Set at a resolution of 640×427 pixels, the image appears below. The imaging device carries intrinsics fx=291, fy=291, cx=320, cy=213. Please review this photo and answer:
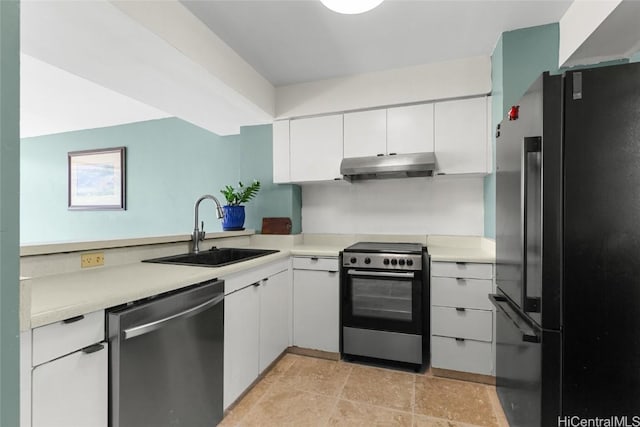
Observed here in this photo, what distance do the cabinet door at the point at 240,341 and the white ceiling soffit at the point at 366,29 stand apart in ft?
5.88

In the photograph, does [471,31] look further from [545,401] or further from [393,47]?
[545,401]

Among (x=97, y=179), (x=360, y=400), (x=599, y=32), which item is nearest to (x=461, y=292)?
(x=360, y=400)

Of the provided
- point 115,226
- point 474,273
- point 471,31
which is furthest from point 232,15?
point 115,226

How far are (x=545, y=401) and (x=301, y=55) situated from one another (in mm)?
2625

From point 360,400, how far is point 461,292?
3.37 ft

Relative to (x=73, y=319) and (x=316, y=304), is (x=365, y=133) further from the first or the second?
(x=73, y=319)

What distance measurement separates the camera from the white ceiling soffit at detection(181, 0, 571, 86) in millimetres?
1828

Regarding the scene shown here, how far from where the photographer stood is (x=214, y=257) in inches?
94.4

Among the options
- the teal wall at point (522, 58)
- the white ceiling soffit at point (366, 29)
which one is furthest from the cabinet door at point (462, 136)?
the white ceiling soffit at point (366, 29)

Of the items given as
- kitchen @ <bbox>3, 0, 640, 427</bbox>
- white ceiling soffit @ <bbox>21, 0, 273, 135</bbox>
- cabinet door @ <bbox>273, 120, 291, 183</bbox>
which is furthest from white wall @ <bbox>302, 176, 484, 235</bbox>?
white ceiling soffit @ <bbox>21, 0, 273, 135</bbox>

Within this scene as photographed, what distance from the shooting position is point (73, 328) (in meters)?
0.96

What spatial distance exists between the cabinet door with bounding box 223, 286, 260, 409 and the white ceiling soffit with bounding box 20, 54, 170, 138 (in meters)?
2.63

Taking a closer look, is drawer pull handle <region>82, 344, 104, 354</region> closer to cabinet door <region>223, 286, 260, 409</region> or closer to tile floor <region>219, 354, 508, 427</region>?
cabinet door <region>223, 286, 260, 409</region>

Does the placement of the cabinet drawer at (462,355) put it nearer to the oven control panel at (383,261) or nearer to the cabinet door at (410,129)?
the oven control panel at (383,261)
